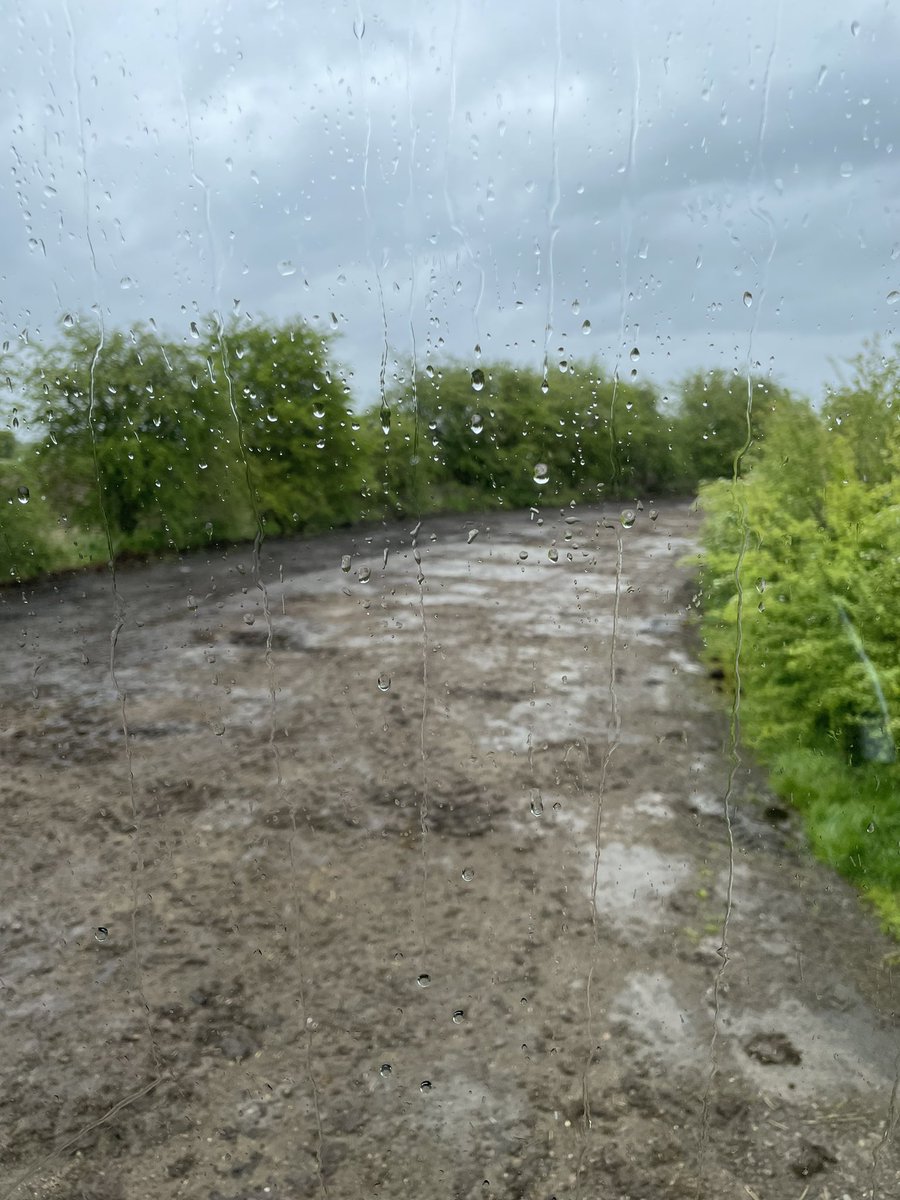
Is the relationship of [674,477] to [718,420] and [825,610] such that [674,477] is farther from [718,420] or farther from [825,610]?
[825,610]

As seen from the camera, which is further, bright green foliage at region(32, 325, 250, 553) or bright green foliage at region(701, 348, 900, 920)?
bright green foliage at region(32, 325, 250, 553)

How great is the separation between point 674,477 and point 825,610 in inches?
16.0

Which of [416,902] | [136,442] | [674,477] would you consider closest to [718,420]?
[674,477]

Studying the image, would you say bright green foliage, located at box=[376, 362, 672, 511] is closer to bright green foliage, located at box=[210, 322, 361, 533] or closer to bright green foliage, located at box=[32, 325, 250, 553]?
bright green foliage, located at box=[210, 322, 361, 533]

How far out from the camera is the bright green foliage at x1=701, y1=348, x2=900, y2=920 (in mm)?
1475

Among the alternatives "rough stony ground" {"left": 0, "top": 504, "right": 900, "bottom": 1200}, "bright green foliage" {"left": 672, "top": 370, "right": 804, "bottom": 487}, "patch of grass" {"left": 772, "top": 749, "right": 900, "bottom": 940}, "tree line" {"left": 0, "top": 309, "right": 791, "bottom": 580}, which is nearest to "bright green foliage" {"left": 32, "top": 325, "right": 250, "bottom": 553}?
"tree line" {"left": 0, "top": 309, "right": 791, "bottom": 580}

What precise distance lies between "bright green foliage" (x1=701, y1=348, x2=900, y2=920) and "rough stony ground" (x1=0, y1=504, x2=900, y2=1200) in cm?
10

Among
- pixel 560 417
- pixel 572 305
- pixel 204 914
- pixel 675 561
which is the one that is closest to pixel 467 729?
pixel 204 914

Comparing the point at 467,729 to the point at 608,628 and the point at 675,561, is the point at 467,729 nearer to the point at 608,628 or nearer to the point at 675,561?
the point at 608,628

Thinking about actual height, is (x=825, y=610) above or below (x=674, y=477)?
below

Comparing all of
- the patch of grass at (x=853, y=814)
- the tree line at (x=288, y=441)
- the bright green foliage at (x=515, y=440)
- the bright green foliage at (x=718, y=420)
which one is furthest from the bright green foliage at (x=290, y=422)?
the patch of grass at (x=853, y=814)

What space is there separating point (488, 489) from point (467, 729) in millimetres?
1086

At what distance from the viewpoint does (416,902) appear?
2.19 metres

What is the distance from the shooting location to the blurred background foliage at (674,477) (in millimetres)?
1457
